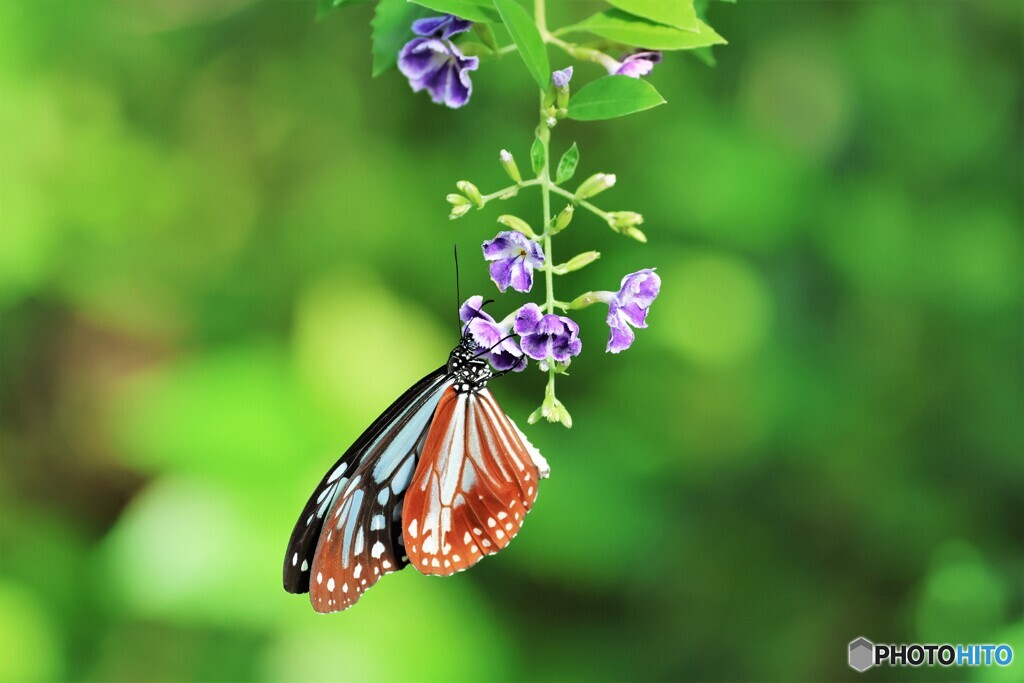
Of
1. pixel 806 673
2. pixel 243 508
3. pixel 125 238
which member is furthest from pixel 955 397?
pixel 125 238

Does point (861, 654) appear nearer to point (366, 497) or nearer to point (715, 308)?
point (715, 308)

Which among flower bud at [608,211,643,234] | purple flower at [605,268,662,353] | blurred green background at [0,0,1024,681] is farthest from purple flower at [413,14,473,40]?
blurred green background at [0,0,1024,681]

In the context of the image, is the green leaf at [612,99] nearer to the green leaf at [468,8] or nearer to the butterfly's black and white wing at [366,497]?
the green leaf at [468,8]

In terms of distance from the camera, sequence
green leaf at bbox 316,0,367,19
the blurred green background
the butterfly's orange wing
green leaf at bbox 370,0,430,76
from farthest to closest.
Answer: the blurred green background < the butterfly's orange wing < green leaf at bbox 370,0,430,76 < green leaf at bbox 316,0,367,19

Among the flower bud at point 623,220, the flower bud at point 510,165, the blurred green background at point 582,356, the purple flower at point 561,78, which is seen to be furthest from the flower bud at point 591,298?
the blurred green background at point 582,356

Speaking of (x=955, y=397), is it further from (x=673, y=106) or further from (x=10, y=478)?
(x=10, y=478)

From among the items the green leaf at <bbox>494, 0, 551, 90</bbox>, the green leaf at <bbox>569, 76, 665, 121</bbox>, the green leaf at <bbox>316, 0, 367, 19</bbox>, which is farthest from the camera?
the green leaf at <bbox>316, 0, 367, 19</bbox>

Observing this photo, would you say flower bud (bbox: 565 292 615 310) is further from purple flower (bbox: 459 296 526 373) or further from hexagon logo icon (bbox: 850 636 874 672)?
hexagon logo icon (bbox: 850 636 874 672)
